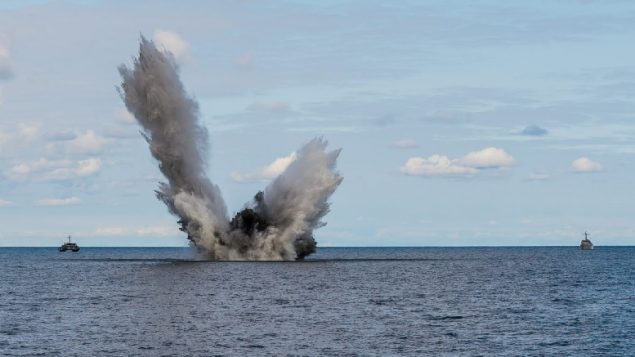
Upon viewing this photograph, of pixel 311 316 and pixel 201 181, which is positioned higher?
pixel 201 181

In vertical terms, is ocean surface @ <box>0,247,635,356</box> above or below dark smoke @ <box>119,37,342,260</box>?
below

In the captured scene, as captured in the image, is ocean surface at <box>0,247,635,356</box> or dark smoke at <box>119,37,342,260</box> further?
dark smoke at <box>119,37,342,260</box>

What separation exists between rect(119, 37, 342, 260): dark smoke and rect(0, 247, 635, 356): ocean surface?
20.3 meters

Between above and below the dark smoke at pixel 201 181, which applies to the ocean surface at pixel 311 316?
below

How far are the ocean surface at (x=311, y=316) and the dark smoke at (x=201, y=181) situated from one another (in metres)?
20.3

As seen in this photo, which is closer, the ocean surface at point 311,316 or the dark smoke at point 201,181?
the ocean surface at point 311,316

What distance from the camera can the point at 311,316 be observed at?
76938mm

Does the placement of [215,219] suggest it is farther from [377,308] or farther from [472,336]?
[472,336]

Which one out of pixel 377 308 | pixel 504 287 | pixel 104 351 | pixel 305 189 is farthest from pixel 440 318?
pixel 305 189

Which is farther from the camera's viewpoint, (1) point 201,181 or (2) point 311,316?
(1) point 201,181

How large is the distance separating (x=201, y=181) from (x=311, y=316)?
2869 inches

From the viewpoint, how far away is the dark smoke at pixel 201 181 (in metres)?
144

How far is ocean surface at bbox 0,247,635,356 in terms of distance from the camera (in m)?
58.7

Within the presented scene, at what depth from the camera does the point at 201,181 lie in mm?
146875
